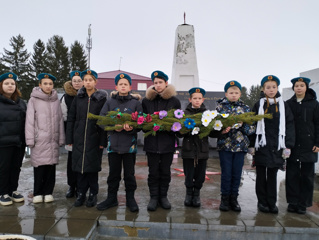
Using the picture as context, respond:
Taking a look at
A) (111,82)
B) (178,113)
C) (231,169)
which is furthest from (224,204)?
(111,82)

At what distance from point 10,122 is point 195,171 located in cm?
283

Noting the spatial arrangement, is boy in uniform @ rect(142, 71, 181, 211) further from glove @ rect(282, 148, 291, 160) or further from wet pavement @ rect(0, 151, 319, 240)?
glove @ rect(282, 148, 291, 160)

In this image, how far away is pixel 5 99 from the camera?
361 centimetres

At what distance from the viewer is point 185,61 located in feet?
31.8

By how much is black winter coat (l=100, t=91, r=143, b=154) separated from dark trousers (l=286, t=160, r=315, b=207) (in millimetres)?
2354

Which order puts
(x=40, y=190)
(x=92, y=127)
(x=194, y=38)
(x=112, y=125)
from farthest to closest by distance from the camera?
(x=194, y=38), (x=40, y=190), (x=92, y=127), (x=112, y=125)

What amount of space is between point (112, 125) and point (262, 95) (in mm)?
2270

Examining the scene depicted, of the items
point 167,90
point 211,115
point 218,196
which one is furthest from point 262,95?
point 218,196

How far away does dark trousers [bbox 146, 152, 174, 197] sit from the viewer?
3.54 m

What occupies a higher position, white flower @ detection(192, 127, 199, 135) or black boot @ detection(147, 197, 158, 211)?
white flower @ detection(192, 127, 199, 135)

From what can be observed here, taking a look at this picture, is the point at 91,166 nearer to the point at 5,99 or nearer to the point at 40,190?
the point at 40,190

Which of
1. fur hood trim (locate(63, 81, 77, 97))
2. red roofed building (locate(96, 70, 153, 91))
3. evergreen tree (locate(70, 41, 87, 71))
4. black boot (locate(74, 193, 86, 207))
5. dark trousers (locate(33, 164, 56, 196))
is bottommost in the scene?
black boot (locate(74, 193, 86, 207))

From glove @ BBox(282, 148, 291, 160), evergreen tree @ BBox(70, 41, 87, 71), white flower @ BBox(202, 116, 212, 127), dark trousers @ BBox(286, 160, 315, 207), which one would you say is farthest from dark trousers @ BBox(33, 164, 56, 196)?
evergreen tree @ BBox(70, 41, 87, 71)

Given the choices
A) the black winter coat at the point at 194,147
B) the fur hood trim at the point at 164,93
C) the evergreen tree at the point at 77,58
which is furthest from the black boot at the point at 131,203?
the evergreen tree at the point at 77,58
